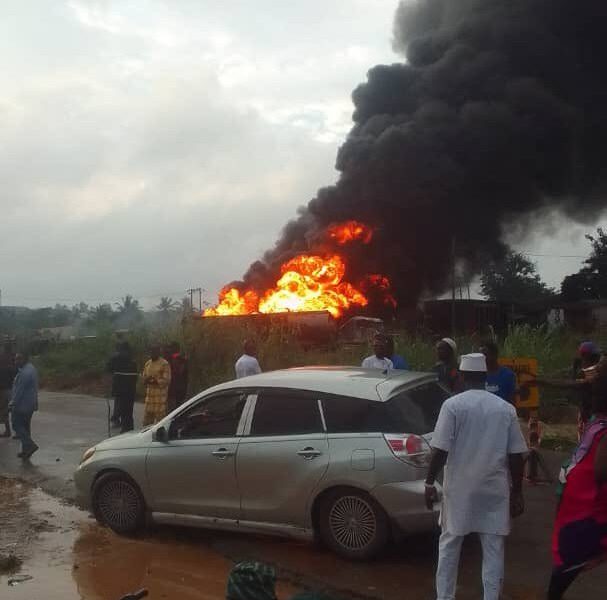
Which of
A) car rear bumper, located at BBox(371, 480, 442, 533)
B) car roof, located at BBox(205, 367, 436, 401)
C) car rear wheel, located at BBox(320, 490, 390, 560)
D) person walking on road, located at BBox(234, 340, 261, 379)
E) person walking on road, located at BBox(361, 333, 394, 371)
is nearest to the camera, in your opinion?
car rear bumper, located at BBox(371, 480, 442, 533)

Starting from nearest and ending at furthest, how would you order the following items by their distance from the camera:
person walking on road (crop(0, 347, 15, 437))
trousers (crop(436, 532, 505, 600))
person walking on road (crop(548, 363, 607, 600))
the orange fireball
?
person walking on road (crop(548, 363, 607, 600))
trousers (crop(436, 532, 505, 600))
person walking on road (crop(0, 347, 15, 437))
the orange fireball

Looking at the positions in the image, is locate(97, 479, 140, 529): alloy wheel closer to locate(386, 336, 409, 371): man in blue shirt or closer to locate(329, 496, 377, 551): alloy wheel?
locate(329, 496, 377, 551): alloy wheel

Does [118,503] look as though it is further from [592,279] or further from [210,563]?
[592,279]

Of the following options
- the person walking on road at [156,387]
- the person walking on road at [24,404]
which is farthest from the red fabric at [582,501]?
the person walking on road at [24,404]

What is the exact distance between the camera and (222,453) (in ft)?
19.4

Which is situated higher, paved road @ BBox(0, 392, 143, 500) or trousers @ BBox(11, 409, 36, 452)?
trousers @ BBox(11, 409, 36, 452)

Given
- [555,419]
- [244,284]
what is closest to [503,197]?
[244,284]

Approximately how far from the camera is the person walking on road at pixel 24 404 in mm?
10133

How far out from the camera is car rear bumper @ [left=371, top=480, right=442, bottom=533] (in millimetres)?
5195

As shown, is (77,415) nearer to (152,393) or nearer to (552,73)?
(152,393)

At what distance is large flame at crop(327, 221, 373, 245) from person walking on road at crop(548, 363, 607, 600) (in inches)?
996

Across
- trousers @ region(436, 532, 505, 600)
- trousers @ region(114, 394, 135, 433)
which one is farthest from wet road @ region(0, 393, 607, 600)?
trousers @ region(114, 394, 135, 433)

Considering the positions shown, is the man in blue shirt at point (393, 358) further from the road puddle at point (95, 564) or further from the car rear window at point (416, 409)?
the road puddle at point (95, 564)

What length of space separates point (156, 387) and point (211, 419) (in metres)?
3.95
